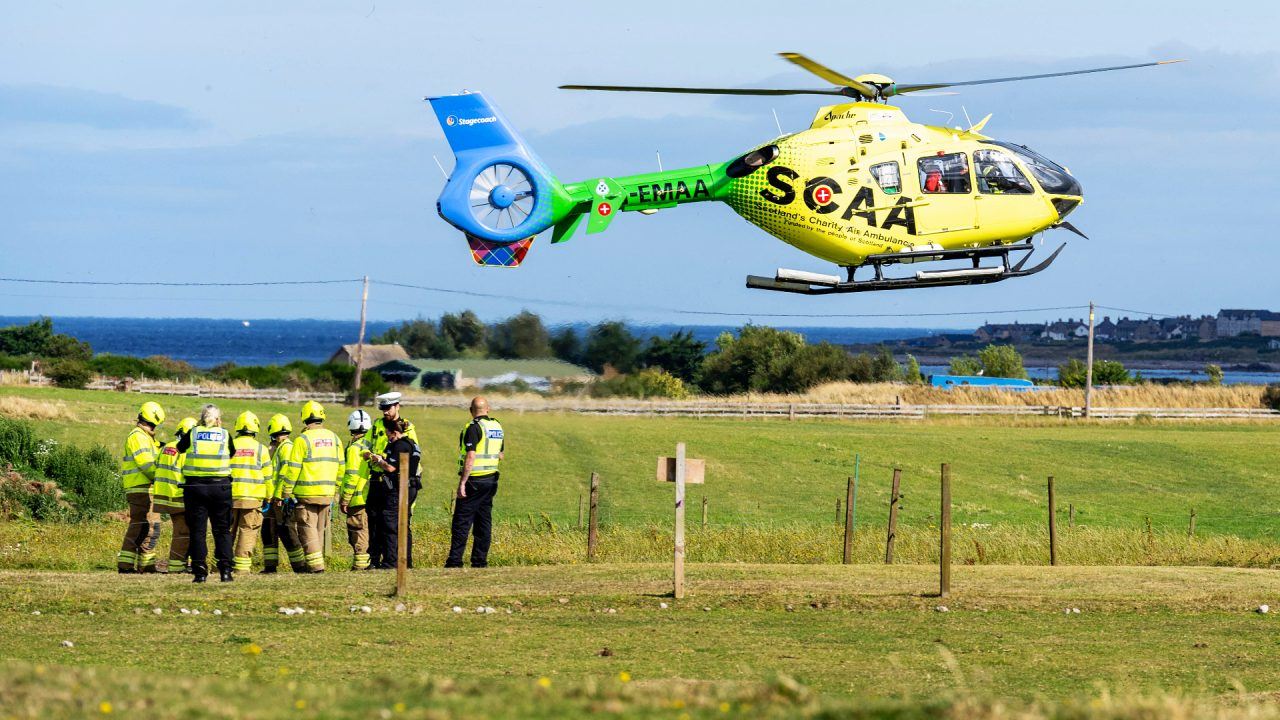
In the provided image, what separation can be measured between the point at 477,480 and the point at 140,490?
13.0 ft

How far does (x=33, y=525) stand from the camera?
26.2m

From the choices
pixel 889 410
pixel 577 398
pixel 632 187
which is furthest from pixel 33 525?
pixel 889 410

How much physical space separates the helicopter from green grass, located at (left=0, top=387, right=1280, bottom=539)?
12975 millimetres

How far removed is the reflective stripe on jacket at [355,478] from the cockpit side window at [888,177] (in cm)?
853

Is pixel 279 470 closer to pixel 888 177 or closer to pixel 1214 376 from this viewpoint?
pixel 888 177

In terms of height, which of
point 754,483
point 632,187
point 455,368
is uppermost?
point 632,187

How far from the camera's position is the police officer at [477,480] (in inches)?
775

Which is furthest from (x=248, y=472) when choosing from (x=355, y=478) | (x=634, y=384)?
(x=634, y=384)

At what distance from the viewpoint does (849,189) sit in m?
23.7

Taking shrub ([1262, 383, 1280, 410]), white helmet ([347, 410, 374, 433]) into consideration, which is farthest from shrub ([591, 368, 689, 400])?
shrub ([1262, 383, 1280, 410])

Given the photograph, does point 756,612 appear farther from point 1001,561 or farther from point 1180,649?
point 1001,561

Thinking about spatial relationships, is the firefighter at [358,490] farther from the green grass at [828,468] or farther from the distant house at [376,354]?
the green grass at [828,468]

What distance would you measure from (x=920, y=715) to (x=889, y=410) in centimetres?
6526

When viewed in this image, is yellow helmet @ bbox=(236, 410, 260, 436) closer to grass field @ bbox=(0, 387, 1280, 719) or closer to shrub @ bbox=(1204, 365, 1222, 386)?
grass field @ bbox=(0, 387, 1280, 719)
